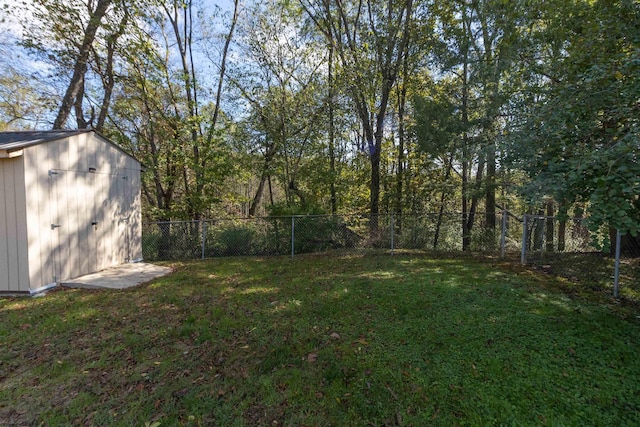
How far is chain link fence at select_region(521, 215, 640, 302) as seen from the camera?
4367 millimetres

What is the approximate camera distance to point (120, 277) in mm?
5469

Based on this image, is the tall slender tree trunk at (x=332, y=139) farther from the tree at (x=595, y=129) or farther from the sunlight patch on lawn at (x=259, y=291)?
the tree at (x=595, y=129)

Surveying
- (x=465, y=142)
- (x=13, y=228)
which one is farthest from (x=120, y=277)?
(x=465, y=142)

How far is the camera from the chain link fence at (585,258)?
437 centimetres

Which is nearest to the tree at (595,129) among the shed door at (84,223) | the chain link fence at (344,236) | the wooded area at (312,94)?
the wooded area at (312,94)

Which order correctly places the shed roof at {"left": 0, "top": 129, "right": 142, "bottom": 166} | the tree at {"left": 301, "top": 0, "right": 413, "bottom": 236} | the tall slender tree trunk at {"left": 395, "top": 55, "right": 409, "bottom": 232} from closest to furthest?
the shed roof at {"left": 0, "top": 129, "right": 142, "bottom": 166}
the tree at {"left": 301, "top": 0, "right": 413, "bottom": 236}
the tall slender tree trunk at {"left": 395, "top": 55, "right": 409, "bottom": 232}

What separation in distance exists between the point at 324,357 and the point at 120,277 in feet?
15.6

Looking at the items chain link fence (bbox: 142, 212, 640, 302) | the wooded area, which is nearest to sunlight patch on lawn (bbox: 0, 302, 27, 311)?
chain link fence (bbox: 142, 212, 640, 302)

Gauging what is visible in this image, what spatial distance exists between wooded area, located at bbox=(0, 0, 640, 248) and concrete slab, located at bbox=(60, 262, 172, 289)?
11.0 feet

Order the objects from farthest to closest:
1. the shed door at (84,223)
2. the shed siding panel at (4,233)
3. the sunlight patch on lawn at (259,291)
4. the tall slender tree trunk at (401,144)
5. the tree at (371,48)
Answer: the tall slender tree trunk at (401,144)
the tree at (371,48)
the shed door at (84,223)
the sunlight patch on lawn at (259,291)
the shed siding panel at (4,233)

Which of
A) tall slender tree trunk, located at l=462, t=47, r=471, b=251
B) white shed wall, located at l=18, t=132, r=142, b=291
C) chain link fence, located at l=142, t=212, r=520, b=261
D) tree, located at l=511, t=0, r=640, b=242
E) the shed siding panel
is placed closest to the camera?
tree, located at l=511, t=0, r=640, b=242

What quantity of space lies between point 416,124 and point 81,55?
9.55 meters

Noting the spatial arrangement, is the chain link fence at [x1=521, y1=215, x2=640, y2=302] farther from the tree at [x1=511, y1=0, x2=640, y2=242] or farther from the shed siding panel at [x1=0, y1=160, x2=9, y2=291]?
the shed siding panel at [x1=0, y1=160, x2=9, y2=291]

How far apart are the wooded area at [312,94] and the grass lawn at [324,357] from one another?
2.68 metres
